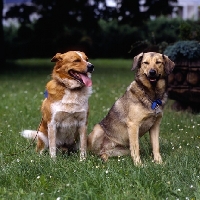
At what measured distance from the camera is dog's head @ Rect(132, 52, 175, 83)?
18.4 feet

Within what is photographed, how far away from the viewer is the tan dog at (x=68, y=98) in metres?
5.74

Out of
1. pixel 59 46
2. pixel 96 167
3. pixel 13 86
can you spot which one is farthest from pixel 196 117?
pixel 59 46

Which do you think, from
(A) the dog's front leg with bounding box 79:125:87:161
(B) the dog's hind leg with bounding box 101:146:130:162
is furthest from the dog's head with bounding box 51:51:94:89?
(B) the dog's hind leg with bounding box 101:146:130:162

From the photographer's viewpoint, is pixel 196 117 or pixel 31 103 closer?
pixel 196 117

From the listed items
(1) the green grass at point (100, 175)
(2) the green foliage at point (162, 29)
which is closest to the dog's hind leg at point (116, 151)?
(1) the green grass at point (100, 175)

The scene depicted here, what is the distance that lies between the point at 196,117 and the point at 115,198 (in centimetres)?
484

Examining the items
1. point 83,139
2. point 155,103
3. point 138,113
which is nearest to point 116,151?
point 83,139

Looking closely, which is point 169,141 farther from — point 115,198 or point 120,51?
point 120,51

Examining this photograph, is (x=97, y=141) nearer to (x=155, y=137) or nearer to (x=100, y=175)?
(x=155, y=137)

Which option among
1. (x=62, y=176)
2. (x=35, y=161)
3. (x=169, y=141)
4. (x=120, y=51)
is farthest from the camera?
(x=120, y=51)

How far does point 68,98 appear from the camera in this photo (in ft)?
→ 19.1

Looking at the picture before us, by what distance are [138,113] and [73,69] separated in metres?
0.97

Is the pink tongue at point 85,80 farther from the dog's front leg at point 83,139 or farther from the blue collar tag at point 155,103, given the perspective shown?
the blue collar tag at point 155,103

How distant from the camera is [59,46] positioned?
26172 mm
